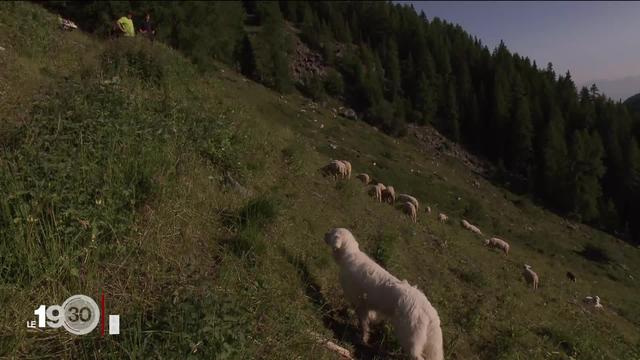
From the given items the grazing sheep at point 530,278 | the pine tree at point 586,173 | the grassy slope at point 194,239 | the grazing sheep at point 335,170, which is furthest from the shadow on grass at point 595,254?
the grazing sheep at point 335,170

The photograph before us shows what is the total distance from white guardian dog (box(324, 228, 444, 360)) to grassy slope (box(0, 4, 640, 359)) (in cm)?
31

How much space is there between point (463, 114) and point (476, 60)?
17595 millimetres

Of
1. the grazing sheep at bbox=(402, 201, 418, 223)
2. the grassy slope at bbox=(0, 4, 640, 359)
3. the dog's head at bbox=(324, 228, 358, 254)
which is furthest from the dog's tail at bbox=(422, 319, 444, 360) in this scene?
the grazing sheep at bbox=(402, 201, 418, 223)

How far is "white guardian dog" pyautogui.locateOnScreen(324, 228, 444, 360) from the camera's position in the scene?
454cm

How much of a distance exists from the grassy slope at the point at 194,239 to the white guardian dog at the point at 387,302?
1.02ft

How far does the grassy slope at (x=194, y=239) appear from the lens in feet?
10.2

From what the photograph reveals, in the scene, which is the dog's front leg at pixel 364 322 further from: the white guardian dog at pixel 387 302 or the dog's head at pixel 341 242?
the dog's head at pixel 341 242

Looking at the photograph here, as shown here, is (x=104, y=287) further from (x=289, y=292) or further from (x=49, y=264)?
(x=289, y=292)

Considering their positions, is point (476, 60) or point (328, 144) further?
point (476, 60)

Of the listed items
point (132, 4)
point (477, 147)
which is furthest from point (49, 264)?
point (477, 147)

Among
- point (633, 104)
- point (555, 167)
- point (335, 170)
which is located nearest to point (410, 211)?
point (335, 170)

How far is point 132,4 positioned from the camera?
23.8 m

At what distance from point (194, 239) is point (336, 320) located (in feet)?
6.71

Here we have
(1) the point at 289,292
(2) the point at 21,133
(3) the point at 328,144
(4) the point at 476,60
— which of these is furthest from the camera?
(4) the point at 476,60
